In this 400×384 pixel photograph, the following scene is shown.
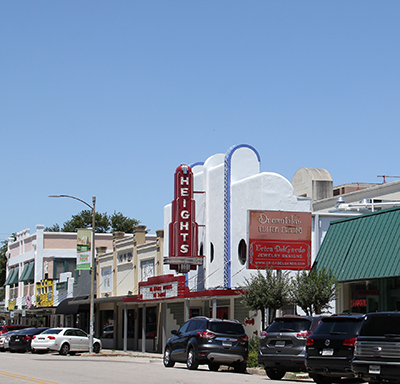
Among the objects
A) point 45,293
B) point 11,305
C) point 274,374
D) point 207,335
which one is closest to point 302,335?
point 274,374

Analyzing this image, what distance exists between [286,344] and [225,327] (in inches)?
145

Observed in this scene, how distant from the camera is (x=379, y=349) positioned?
45.3ft

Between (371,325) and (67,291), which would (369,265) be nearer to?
(371,325)

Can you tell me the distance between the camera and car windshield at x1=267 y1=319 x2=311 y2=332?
61.0 feet

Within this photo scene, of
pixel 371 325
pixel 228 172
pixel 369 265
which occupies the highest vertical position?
pixel 228 172

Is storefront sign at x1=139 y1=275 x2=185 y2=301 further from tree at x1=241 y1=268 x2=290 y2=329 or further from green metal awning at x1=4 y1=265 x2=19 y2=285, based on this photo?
green metal awning at x1=4 y1=265 x2=19 y2=285

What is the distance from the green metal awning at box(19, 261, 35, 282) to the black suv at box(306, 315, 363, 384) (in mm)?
52323

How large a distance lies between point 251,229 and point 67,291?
31.3 metres

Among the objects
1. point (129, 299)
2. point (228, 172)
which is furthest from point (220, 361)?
point (129, 299)

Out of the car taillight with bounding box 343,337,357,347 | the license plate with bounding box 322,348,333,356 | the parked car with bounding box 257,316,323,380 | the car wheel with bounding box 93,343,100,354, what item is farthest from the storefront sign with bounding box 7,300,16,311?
the car taillight with bounding box 343,337,357,347

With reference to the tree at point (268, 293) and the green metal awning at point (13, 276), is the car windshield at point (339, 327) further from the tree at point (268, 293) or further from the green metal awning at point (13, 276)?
the green metal awning at point (13, 276)

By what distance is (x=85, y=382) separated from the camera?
16.4m

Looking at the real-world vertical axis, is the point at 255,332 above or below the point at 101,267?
below

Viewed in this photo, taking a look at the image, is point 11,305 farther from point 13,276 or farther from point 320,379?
point 320,379
